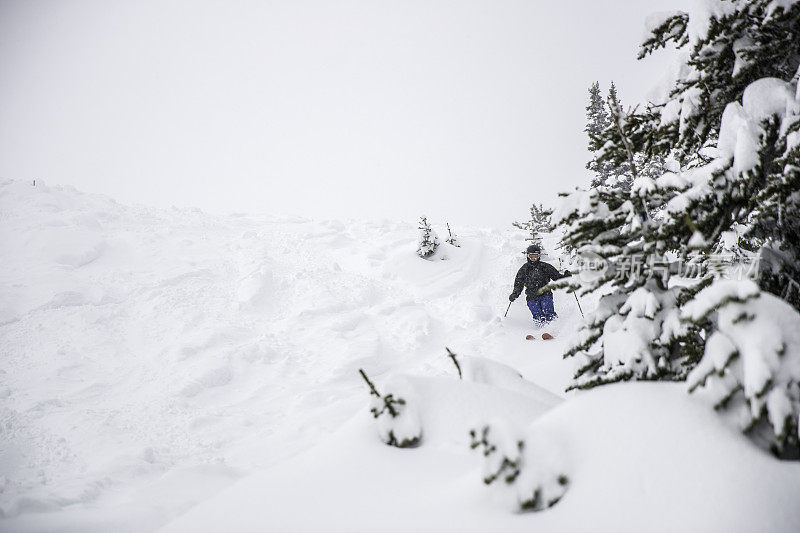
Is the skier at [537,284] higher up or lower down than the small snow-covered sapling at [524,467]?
lower down

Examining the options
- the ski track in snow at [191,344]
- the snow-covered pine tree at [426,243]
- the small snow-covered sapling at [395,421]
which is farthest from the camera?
the snow-covered pine tree at [426,243]

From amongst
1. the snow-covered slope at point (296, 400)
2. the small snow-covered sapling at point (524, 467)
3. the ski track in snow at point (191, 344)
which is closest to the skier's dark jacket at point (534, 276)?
the ski track in snow at point (191, 344)

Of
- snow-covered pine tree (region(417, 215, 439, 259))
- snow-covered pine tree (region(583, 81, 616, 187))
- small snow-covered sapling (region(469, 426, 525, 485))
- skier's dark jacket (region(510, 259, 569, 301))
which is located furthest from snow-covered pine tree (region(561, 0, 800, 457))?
snow-covered pine tree (region(583, 81, 616, 187))

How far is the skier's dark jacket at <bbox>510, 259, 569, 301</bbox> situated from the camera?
11641mm

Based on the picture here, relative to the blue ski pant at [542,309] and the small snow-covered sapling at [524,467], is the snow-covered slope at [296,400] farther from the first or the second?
the blue ski pant at [542,309]

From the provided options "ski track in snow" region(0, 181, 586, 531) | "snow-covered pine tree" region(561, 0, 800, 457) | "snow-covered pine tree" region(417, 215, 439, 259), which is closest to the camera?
"snow-covered pine tree" region(561, 0, 800, 457)

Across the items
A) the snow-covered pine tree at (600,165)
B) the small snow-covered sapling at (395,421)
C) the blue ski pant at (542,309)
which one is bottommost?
the blue ski pant at (542,309)

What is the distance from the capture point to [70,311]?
11750mm

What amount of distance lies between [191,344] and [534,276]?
398 inches

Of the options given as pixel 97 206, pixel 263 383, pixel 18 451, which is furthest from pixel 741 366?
pixel 97 206

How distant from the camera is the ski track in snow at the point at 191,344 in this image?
224 inches

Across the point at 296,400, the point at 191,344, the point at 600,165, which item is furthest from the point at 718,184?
the point at 600,165

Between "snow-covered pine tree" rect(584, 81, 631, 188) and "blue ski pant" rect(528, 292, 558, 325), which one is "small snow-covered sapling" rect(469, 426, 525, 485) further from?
"snow-covered pine tree" rect(584, 81, 631, 188)

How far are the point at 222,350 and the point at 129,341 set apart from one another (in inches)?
127
